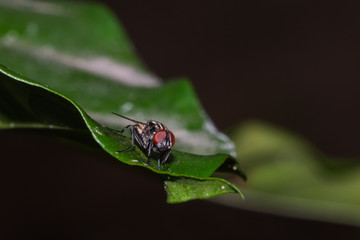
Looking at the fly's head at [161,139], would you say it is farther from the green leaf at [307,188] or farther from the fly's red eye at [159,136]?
the green leaf at [307,188]

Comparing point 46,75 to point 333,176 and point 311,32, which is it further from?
point 311,32

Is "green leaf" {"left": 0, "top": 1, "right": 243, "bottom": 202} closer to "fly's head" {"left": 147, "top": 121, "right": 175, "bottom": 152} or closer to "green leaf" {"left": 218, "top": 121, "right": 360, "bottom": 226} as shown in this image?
"fly's head" {"left": 147, "top": 121, "right": 175, "bottom": 152}

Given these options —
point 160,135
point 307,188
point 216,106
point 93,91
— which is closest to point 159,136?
point 160,135

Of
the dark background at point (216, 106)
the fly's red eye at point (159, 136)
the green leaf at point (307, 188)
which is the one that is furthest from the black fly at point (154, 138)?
the dark background at point (216, 106)

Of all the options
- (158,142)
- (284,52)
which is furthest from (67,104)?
(284,52)

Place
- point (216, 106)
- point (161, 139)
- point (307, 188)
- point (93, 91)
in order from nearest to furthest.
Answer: point (161, 139)
point (93, 91)
point (307, 188)
point (216, 106)

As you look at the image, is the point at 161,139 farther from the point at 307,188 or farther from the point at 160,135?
the point at 307,188

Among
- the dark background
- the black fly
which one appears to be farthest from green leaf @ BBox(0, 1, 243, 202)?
A: the dark background
